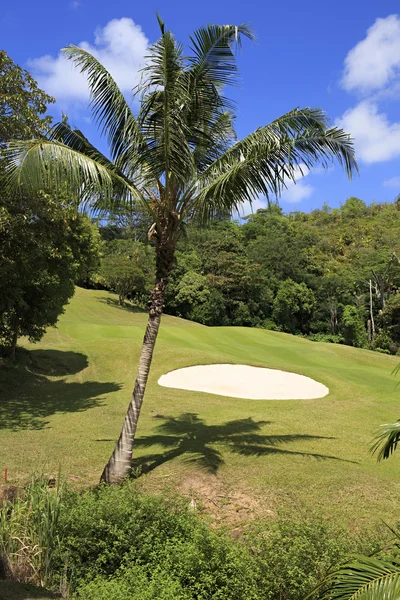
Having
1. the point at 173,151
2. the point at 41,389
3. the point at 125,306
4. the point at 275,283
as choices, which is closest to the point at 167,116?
the point at 173,151

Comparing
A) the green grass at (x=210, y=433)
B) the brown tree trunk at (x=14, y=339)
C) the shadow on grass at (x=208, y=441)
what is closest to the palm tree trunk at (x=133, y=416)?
the shadow on grass at (x=208, y=441)

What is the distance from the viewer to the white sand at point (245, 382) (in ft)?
61.5

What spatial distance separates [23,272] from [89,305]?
115 feet

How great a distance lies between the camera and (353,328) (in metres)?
54.9

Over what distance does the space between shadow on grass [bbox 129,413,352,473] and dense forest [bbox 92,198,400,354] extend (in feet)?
124

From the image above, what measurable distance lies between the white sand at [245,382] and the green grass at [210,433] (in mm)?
786

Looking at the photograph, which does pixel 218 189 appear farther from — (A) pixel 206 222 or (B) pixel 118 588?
(B) pixel 118 588

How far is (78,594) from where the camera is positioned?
5.14 m

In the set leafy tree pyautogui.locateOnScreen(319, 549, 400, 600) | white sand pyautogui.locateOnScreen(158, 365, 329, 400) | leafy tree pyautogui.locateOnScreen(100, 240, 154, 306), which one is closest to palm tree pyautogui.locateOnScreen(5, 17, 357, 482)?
leafy tree pyautogui.locateOnScreen(319, 549, 400, 600)

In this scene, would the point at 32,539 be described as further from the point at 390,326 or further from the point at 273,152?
the point at 390,326

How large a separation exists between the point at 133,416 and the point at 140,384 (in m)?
0.63

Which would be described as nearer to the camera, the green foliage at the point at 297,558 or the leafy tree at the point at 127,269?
the green foliage at the point at 297,558

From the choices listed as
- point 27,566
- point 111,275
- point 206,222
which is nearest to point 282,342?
point 111,275

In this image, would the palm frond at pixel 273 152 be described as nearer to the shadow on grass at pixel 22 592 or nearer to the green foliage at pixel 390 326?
the shadow on grass at pixel 22 592
